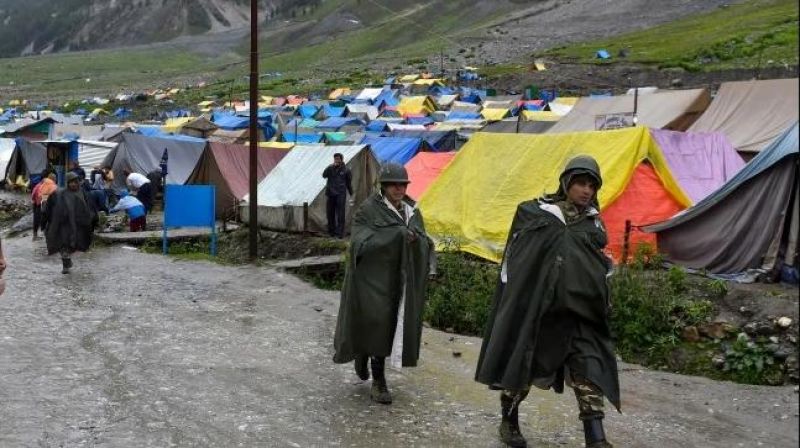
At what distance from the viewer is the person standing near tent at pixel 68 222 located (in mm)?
13820

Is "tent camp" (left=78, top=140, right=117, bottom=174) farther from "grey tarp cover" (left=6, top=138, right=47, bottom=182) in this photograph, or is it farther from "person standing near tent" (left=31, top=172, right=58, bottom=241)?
"person standing near tent" (left=31, top=172, right=58, bottom=241)

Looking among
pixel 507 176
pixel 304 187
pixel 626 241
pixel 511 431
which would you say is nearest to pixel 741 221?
pixel 626 241

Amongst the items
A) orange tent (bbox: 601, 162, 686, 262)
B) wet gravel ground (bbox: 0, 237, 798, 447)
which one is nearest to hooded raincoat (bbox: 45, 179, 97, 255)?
wet gravel ground (bbox: 0, 237, 798, 447)

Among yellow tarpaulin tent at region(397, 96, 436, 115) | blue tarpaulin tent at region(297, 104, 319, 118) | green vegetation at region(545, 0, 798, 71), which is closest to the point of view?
yellow tarpaulin tent at region(397, 96, 436, 115)

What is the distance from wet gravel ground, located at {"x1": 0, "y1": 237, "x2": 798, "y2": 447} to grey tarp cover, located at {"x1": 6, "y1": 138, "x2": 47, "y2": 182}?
836 inches

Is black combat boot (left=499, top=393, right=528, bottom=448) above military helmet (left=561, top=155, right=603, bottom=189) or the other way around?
the other way around

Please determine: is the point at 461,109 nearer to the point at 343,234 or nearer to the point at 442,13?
the point at 343,234

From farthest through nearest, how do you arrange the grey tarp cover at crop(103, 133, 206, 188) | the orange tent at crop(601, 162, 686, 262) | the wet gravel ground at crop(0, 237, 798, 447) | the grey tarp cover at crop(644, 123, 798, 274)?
the grey tarp cover at crop(103, 133, 206, 188) → the orange tent at crop(601, 162, 686, 262) → the grey tarp cover at crop(644, 123, 798, 274) → the wet gravel ground at crop(0, 237, 798, 447)

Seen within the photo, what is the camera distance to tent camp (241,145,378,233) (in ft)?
55.1

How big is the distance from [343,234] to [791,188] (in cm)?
895

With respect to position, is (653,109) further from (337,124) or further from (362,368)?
(337,124)

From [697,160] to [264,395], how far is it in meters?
8.38

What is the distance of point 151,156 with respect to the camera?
→ 86.0 feet

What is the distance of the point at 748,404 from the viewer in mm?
6949
